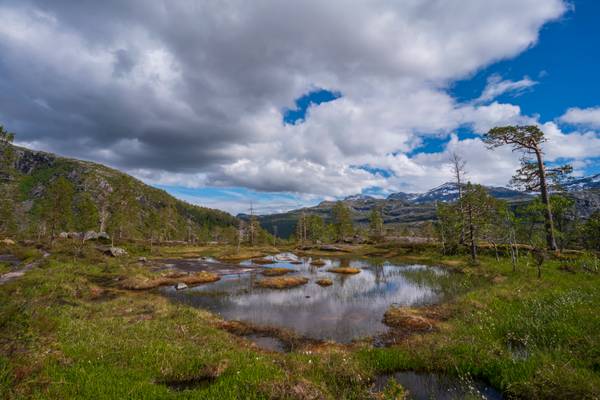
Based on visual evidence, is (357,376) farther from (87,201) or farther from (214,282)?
(87,201)

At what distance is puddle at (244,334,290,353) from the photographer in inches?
626

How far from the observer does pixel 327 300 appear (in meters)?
27.9

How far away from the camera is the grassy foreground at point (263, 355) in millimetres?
8352

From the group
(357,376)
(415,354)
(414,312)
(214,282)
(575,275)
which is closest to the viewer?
(357,376)

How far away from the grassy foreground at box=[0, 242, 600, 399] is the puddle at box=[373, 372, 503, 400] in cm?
42

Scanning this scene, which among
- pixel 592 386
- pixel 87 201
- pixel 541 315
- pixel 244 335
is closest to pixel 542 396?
pixel 592 386

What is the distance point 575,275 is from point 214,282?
3982 centimetres

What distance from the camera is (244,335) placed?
18.5m

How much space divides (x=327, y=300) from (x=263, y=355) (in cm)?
1561

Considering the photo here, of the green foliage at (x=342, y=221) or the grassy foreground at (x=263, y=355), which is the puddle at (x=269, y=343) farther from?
the green foliage at (x=342, y=221)

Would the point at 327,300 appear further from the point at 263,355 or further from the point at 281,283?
the point at 263,355

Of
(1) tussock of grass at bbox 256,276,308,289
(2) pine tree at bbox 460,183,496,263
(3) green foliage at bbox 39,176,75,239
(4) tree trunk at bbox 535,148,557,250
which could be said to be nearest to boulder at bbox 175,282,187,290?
(1) tussock of grass at bbox 256,276,308,289

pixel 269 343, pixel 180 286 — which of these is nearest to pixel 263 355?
pixel 269 343

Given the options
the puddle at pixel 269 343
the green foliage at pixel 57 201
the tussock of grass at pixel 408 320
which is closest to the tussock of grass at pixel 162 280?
the puddle at pixel 269 343
